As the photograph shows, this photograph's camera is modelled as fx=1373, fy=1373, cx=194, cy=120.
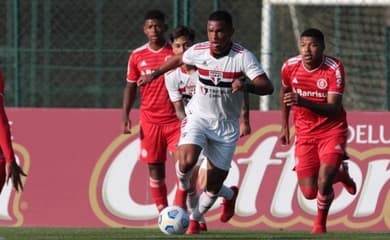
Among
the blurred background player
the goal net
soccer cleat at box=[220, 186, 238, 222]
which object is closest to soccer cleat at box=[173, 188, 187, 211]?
the blurred background player

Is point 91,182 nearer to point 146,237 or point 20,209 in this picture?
point 20,209

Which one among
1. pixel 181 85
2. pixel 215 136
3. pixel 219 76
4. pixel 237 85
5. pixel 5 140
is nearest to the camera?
pixel 5 140

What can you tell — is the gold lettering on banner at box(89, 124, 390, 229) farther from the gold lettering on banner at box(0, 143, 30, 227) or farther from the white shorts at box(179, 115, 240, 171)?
the white shorts at box(179, 115, 240, 171)

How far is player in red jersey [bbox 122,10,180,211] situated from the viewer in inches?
607

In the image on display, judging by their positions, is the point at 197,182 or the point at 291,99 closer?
the point at 291,99

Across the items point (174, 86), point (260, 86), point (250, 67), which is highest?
point (250, 67)

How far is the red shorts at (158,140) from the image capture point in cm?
1555

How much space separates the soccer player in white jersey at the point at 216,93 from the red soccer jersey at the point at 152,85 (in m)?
1.64

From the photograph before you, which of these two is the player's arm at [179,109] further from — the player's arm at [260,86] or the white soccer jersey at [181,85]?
the player's arm at [260,86]

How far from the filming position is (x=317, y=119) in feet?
47.6

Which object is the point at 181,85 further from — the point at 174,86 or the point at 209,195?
the point at 209,195

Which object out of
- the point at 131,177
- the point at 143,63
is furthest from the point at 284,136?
the point at 131,177

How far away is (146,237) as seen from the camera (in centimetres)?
1387

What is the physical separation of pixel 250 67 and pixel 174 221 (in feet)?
5.44
